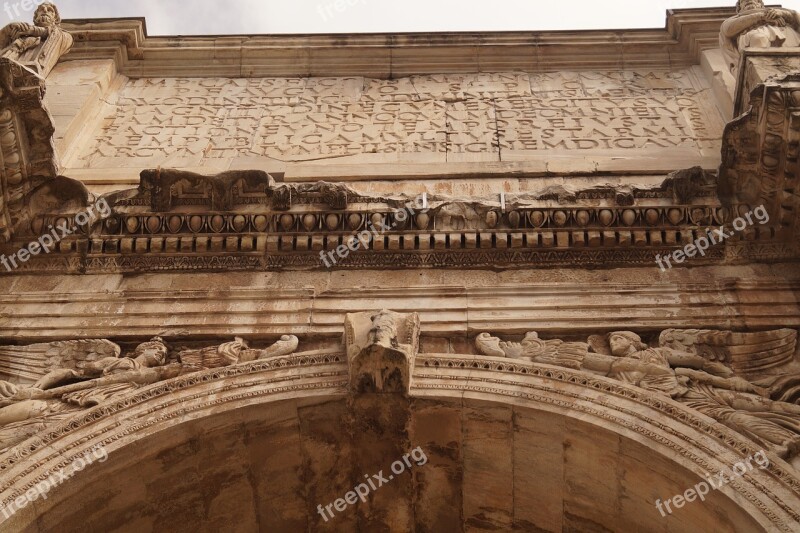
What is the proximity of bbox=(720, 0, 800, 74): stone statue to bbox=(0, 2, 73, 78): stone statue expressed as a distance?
626cm

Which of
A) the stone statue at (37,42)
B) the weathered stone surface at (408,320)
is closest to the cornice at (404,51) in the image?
the weathered stone surface at (408,320)

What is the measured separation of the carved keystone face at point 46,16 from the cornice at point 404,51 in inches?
66.3

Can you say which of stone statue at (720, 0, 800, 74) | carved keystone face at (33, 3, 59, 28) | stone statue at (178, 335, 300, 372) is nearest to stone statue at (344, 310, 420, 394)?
stone statue at (178, 335, 300, 372)

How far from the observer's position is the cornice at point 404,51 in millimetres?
12180

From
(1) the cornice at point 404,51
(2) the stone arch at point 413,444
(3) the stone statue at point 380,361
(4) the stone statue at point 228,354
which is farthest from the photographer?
(1) the cornice at point 404,51

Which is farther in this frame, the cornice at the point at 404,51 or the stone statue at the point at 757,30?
the cornice at the point at 404,51

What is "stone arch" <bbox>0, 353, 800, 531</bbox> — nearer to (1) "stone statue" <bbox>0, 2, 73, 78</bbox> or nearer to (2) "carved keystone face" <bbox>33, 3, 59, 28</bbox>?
(1) "stone statue" <bbox>0, 2, 73, 78</bbox>

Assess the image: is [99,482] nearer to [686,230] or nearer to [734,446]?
[734,446]

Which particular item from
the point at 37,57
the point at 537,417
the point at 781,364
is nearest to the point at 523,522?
the point at 537,417

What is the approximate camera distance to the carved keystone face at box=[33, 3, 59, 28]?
33.3 feet

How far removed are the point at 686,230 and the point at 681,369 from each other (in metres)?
1.62

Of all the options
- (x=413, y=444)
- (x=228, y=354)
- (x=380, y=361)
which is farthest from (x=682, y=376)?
(x=228, y=354)

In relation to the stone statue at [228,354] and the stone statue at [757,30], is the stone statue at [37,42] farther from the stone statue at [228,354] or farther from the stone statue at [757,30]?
Answer: the stone statue at [757,30]

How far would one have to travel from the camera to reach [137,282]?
8.48 m
